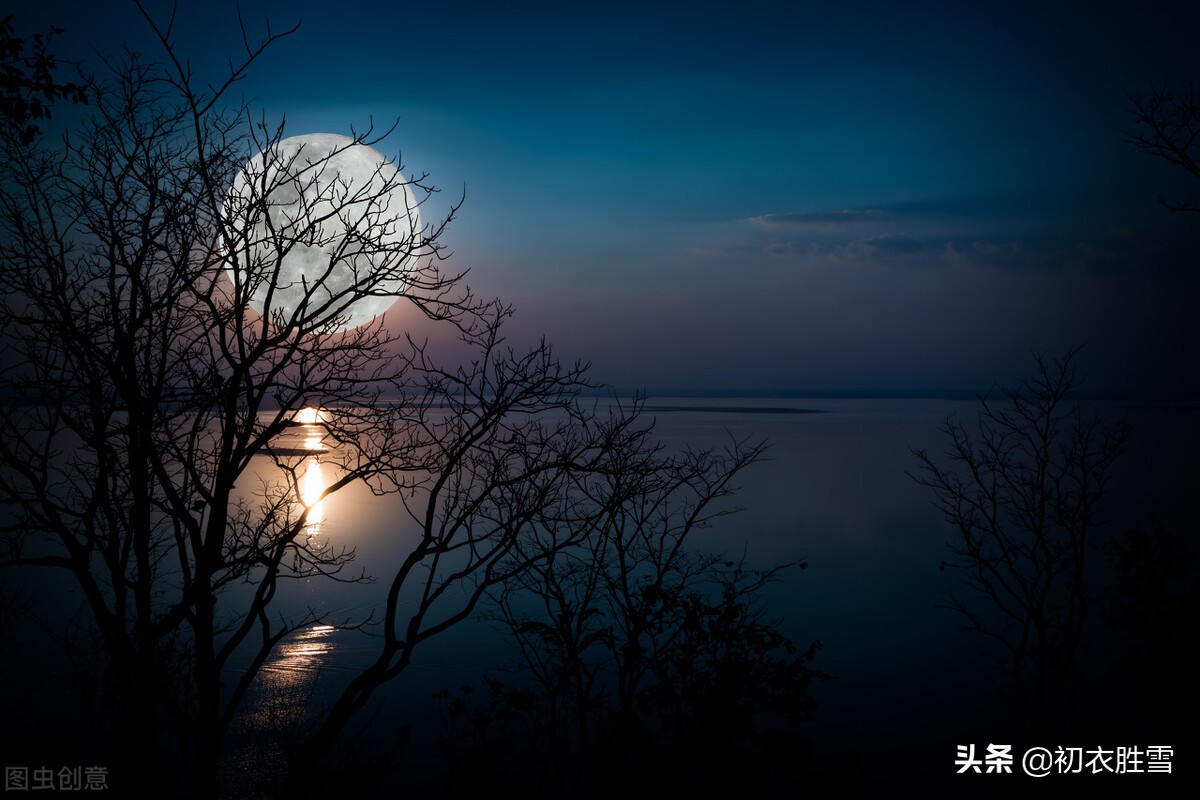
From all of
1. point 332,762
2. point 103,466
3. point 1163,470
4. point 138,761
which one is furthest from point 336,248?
point 1163,470

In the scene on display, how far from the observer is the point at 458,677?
29.7 meters

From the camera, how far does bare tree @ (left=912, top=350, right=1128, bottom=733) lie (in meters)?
15.2

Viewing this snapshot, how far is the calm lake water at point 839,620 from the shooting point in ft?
87.0

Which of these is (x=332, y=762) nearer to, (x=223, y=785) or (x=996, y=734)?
(x=223, y=785)

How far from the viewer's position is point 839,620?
3562 centimetres

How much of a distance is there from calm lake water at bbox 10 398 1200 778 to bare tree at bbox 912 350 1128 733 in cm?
210

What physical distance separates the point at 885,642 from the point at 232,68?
33.5 metres

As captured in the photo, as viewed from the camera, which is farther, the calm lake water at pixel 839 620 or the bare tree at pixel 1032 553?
the calm lake water at pixel 839 620

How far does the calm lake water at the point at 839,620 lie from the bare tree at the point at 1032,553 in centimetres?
210

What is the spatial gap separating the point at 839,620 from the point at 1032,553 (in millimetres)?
A: 21149

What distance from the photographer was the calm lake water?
26516 millimetres

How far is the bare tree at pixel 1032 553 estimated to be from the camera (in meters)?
15.2

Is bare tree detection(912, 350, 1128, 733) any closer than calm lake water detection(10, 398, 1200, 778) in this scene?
Yes

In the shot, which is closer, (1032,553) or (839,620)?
(1032,553)
